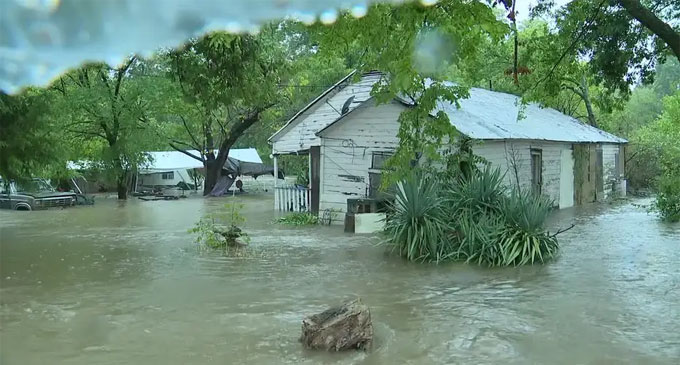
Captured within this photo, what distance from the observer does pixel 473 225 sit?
1159 cm

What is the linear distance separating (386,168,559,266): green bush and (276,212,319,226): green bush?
6510 millimetres

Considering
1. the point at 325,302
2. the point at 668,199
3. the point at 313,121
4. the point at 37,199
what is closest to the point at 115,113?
the point at 37,199

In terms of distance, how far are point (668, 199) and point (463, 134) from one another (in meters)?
6.89

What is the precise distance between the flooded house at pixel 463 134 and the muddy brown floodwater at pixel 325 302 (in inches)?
119

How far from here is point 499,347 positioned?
6.40m

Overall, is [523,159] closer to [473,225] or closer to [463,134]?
[463,134]

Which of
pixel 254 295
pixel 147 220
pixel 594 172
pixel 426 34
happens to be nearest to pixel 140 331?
pixel 254 295

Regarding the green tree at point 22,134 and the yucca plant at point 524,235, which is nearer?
the green tree at point 22,134

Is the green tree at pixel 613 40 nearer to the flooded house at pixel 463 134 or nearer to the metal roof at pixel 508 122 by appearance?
the metal roof at pixel 508 122

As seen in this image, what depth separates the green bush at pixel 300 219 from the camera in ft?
60.9

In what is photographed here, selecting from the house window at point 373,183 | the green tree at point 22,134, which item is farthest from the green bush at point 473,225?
the green tree at point 22,134

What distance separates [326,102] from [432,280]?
12620mm

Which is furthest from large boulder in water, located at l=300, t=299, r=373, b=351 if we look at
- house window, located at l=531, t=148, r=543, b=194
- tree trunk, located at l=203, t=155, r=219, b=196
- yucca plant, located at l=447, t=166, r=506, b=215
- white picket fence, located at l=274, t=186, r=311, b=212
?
tree trunk, located at l=203, t=155, r=219, b=196

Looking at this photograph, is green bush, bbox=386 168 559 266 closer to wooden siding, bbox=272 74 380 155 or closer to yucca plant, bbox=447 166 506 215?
yucca plant, bbox=447 166 506 215
